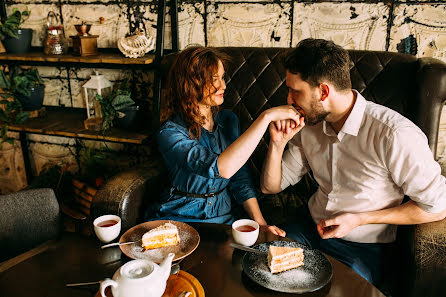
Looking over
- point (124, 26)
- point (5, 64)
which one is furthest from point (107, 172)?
point (5, 64)

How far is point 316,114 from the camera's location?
1712mm

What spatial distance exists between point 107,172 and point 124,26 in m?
1.13

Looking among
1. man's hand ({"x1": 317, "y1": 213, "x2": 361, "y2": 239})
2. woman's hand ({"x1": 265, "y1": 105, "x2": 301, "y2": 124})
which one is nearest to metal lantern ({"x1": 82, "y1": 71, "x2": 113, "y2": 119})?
woman's hand ({"x1": 265, "y1": 105, "x2": 301, "y2": 124})

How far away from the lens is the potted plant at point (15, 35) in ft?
9.44

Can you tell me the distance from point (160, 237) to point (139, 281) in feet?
1.19

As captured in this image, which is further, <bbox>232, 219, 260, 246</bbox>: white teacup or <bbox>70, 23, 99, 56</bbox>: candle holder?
<bbox>70, 23, 99, 56</bbox>: candle holder

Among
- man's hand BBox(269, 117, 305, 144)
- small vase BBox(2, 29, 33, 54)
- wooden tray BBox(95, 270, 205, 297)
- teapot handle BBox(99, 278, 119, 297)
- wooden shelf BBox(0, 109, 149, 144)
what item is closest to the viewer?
teapot handle BBox(99, 278, 119, 297)

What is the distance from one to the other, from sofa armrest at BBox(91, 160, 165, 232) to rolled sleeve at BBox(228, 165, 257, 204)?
17.0 inches

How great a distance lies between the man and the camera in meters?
1.52

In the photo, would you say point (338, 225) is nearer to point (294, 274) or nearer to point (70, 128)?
point (294, 274)

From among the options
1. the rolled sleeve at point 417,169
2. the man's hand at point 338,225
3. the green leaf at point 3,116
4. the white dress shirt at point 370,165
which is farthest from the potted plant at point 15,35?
the rolled sleeve at point 417,169

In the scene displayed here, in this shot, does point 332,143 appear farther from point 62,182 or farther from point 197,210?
point 62,182

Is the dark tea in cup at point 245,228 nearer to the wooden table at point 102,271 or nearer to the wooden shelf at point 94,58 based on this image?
the wooden table at point 102,271

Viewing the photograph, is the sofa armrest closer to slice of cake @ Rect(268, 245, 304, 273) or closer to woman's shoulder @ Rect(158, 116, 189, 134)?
woman's shoulder @ Rect(158, 116, 189, 134)
